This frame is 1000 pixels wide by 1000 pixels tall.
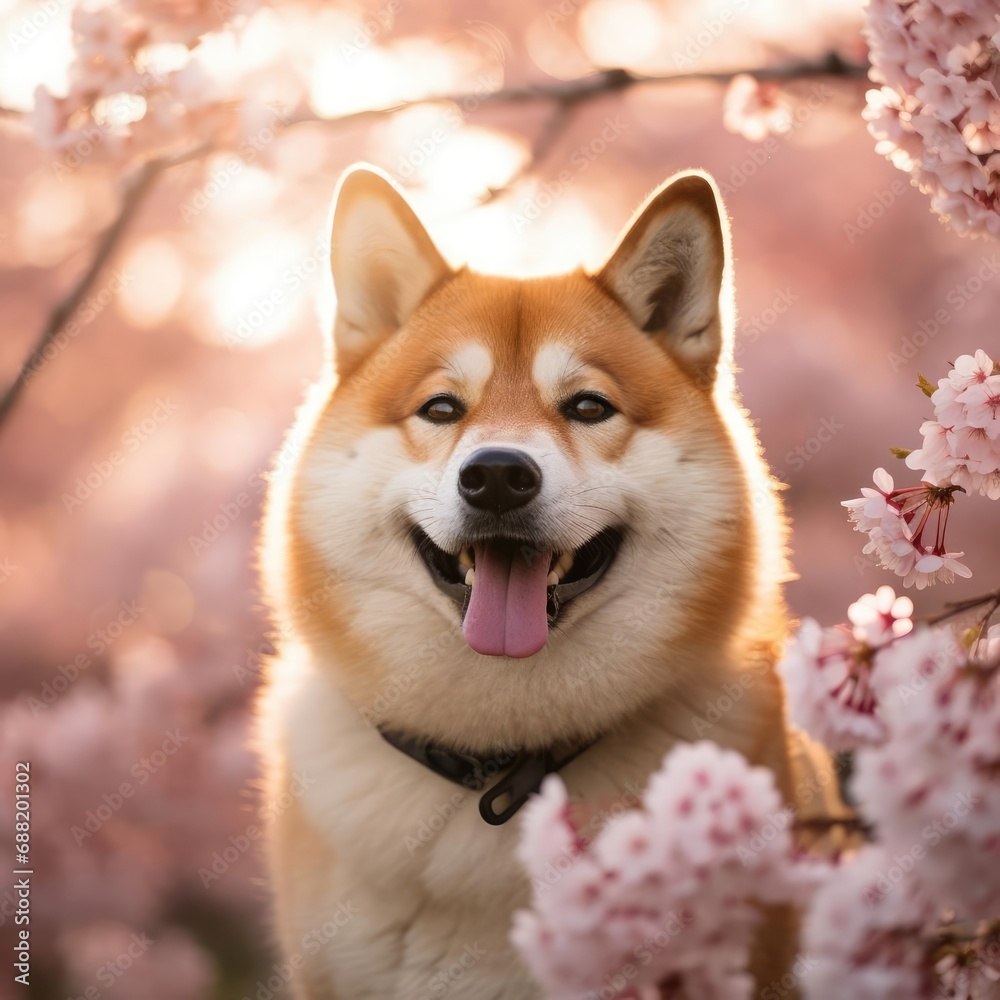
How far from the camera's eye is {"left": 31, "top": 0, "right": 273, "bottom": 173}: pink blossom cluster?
2578 millimetres

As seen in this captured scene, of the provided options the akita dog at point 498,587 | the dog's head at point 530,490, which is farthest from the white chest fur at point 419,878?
the dog's head at point 530,490

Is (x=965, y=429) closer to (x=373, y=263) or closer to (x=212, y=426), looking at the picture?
(x=373, y=263)

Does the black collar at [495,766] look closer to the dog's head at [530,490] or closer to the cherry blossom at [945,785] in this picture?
the dog's head at [530,490]

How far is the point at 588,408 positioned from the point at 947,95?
3.14 feet

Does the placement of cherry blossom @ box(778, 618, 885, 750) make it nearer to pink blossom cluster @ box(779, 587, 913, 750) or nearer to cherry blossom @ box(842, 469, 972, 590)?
pink blossom cluster @ box(779, 587, 913, 750)

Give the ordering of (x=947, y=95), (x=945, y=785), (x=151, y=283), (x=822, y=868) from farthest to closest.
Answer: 1. (x=151, y=283)
2. (x=947, y=95)
3. (x=822, y=868)
4. (x=945, y=785)

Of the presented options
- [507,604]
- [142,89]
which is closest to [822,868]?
[507,604]

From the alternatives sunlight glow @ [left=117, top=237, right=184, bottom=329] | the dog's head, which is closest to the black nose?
the dog's head

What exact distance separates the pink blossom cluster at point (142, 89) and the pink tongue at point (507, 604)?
4.82 ft

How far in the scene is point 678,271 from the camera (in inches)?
94.9

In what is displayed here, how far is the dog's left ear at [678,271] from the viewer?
2.28m

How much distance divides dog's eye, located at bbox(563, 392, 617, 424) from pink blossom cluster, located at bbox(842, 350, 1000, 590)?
2.05ft

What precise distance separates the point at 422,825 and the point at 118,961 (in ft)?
9.63

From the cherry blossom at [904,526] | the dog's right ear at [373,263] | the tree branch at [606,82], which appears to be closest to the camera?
the cherry blossom at [904,526]
